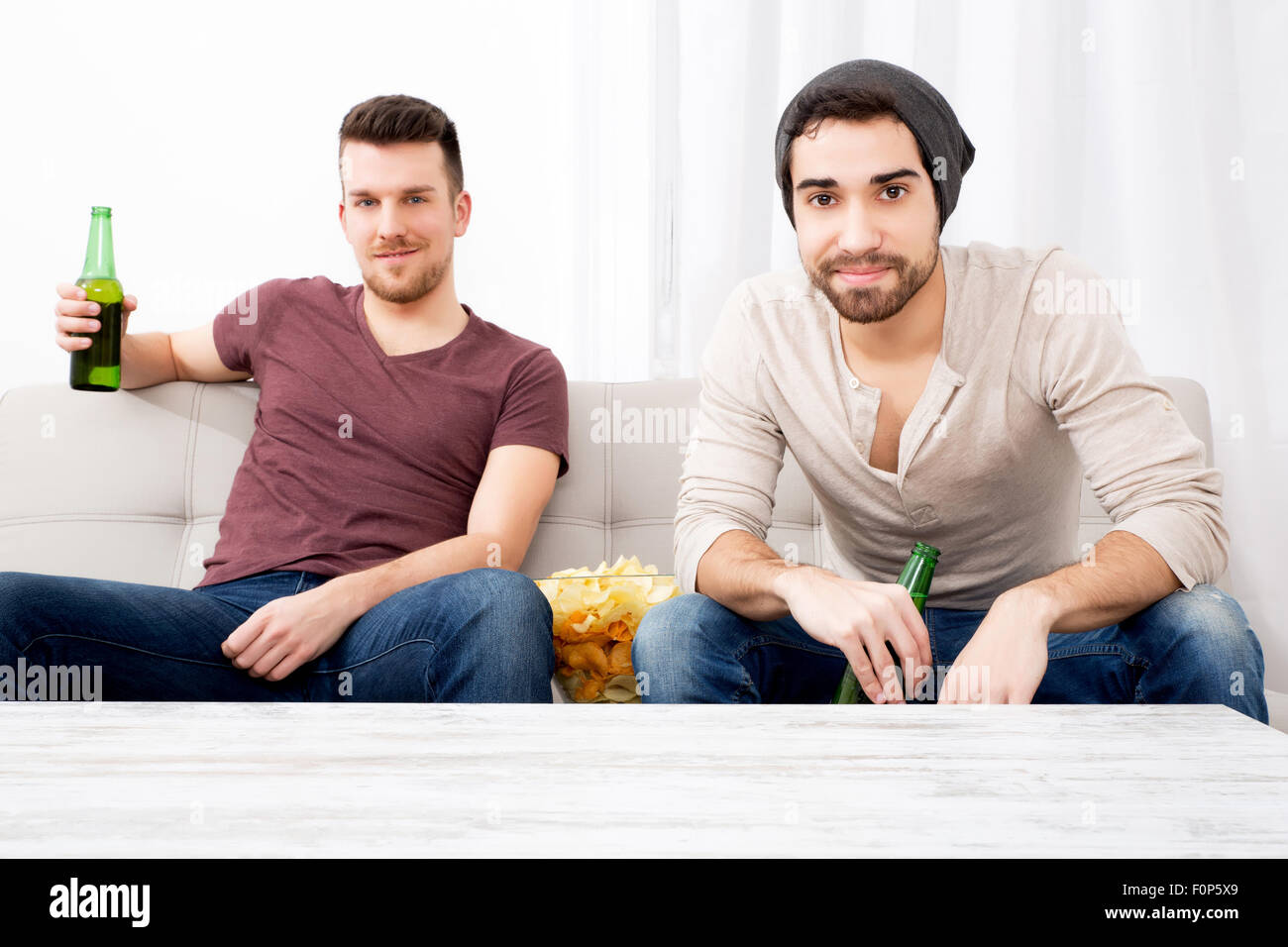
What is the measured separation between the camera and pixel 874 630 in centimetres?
96

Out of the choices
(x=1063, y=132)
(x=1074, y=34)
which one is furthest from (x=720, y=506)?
(x=1074, y=34)

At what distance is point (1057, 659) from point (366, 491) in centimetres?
95

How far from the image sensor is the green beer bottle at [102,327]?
5.17 feet

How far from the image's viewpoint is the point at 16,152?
81.2 inches

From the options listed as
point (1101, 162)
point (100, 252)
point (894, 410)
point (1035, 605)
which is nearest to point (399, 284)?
point (100, 252)

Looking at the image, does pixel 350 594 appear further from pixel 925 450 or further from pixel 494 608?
pixel 925 450

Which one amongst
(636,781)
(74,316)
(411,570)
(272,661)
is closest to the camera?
(636,781)

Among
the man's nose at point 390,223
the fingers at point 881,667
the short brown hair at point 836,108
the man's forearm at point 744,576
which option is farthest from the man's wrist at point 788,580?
the man's nose at point 390,223

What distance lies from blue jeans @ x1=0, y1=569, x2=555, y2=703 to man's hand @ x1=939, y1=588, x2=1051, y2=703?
47 centimetres

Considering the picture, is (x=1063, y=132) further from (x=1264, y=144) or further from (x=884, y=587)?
(x=884, y=587)

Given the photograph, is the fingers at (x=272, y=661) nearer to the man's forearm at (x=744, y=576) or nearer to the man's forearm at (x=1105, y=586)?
the man's forearm at (x=744, y=576)

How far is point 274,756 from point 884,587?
1.79 feet

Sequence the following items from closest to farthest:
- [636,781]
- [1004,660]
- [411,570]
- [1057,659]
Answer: [636,781] → [1004,660] → [1057,659] → [411,570]
